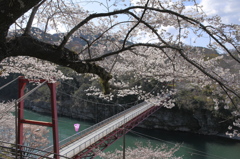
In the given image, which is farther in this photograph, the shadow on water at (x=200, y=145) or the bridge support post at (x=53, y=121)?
the shadow on water at (x=200, y=145)

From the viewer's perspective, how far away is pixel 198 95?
15.5 m

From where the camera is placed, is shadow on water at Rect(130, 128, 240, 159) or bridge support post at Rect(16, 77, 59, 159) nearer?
bridge support post at Rect(16, 77, 59, 159)

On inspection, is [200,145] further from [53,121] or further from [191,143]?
[53,121]

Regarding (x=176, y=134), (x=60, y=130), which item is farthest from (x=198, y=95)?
(x=60, y=130)

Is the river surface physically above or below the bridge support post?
below

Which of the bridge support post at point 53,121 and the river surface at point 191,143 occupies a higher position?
the bridge support post at point 53,121

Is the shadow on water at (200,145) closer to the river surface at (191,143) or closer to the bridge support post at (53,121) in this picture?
the river surface at (191,143)

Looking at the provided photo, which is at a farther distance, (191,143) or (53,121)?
(191,143)

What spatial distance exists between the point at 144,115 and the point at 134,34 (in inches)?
298

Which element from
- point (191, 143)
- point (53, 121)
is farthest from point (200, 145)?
point (53, 121)

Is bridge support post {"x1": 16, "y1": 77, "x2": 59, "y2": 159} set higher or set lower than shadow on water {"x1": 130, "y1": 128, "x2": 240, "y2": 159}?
higher

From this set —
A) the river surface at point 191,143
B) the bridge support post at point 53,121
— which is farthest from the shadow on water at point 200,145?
the bridge support post at point 53,121

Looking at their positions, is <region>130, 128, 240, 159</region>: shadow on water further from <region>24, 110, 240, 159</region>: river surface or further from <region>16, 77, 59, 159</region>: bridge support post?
<region>16, 77, 59, 159</region>: bridge support post

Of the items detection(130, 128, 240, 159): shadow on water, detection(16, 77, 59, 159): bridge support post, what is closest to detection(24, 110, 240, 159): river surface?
detection(130, 128, 240, 159): shadow on water
